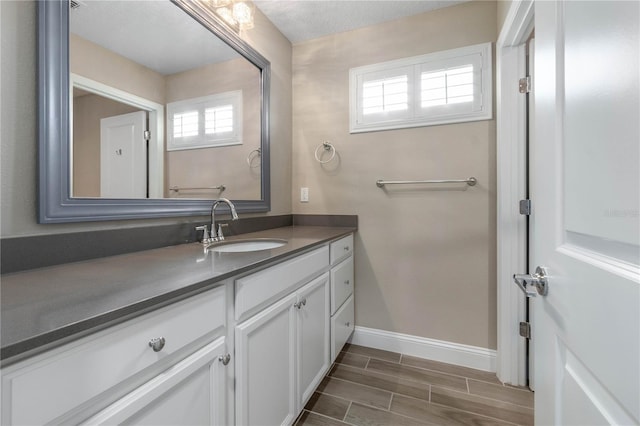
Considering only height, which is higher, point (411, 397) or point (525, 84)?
point (525, 84)

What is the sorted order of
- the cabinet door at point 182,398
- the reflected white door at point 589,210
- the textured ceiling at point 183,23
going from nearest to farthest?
1. the reflected white door at point 589,210
2. the cabinet door at point 182,398
3. the textured ceiling at point 183,23

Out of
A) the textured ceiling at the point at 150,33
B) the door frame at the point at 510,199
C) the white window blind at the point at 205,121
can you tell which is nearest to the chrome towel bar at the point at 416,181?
the door frame at the point at 510,199

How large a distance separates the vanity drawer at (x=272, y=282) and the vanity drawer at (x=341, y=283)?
273mm

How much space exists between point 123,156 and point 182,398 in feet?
3.00

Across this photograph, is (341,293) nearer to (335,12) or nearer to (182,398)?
(182,398)

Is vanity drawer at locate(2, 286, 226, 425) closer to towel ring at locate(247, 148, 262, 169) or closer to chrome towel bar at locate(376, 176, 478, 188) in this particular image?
towel ring at locate(247, 148, 262, 169)

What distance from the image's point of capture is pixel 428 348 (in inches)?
73.9

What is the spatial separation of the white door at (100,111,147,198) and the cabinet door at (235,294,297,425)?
729 millimetres

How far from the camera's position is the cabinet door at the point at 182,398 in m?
0.56

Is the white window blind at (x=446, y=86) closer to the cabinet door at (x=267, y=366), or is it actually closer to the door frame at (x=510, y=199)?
the door frame at (x=510, y=199)

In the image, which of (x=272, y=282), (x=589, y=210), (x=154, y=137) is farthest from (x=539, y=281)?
(x=154, y=137)

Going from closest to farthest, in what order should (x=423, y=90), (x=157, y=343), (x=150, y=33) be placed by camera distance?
(x=157, y=343) < (x=150, y=33) < (x=423, y=90)

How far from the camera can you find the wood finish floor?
1.34 meters

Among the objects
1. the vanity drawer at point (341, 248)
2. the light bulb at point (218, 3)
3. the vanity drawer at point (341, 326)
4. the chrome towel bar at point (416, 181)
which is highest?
the light bulb at point (218, 3)
